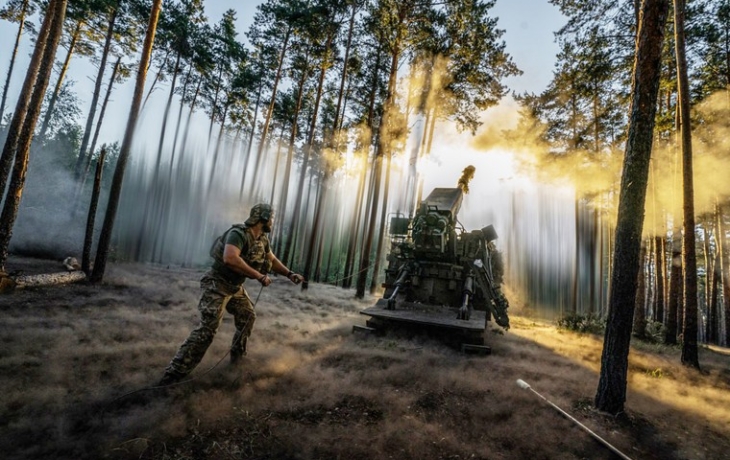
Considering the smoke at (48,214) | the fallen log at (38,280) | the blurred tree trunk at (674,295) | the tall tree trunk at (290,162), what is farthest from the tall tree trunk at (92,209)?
the blurred tree trunk at (674,295)

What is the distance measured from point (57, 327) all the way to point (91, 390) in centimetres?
309

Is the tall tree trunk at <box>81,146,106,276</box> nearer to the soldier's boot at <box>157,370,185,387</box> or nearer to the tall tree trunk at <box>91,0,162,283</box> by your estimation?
the tall tree trunk at <box>91,0,162,283</box>

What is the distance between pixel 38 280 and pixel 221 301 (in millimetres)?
8008

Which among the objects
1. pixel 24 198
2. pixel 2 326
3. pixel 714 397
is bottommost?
pixel 2 326

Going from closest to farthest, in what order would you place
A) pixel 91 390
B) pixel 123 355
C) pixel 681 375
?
pixel 91 390 < pixel 123 355 < pixel 681 375

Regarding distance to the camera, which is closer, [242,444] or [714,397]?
[242,444]

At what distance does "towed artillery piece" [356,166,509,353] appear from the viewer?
7656 mm

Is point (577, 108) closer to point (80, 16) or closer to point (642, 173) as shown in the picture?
point (642, 173)

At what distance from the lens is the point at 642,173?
382 cm

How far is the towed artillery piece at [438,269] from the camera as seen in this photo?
7.66 m

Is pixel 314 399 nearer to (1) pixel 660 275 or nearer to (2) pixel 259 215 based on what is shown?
(2) pixel 259 215

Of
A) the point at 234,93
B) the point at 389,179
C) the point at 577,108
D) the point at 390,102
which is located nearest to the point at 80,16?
the point at 234,93

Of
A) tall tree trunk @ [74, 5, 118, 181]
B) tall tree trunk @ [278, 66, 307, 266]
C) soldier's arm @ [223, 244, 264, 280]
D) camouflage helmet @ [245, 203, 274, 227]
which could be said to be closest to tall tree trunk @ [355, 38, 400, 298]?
tall tree trunk @ [278, 66, 307, 266]

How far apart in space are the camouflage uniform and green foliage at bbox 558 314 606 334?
38.6 ft
